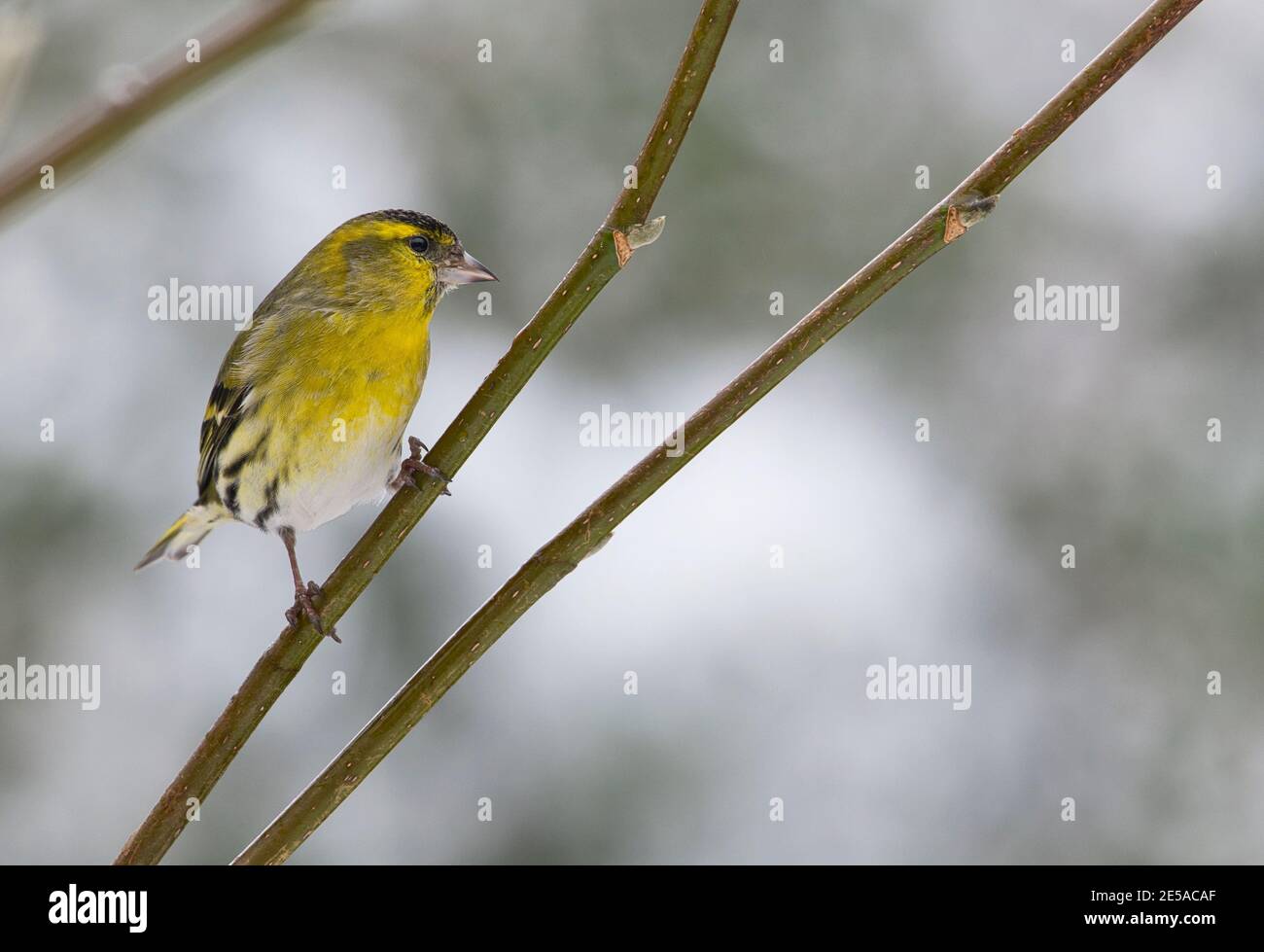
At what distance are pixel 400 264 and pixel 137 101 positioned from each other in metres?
1.79

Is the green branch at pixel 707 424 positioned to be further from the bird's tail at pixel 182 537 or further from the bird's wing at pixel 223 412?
the bird's tail at pixel 182 537

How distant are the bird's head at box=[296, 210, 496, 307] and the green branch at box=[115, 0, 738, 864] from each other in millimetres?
1052

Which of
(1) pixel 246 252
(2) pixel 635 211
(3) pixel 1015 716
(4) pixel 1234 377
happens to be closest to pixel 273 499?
(2) pixel 635 211

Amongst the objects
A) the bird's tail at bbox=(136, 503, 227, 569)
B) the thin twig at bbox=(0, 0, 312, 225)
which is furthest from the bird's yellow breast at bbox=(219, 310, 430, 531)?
the thin twig at bbox=(0, 0, 312, 225)

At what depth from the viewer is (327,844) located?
4.28m

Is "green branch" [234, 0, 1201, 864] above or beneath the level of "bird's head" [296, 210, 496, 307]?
beneath

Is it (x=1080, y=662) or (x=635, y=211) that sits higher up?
(x=635, y=211)

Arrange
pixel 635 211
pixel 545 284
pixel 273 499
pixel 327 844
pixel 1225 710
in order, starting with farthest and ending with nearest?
pixel 545 284 < pixel 1225 710 < pixel 327 844 < pixel 273 499 < pixel 635 211

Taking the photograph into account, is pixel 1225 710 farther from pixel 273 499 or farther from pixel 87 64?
pixel 87 64

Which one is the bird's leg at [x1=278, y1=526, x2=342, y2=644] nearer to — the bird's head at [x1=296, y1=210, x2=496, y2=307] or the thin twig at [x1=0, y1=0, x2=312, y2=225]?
the bird's head at [x1=296, y1=210, x2=496, y2=307]

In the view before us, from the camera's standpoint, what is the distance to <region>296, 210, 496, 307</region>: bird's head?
2.64 meters

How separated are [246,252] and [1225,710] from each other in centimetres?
381

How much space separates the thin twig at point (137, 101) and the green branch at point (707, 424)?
0.61 m

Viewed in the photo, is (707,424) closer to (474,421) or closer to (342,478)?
(474,421)
